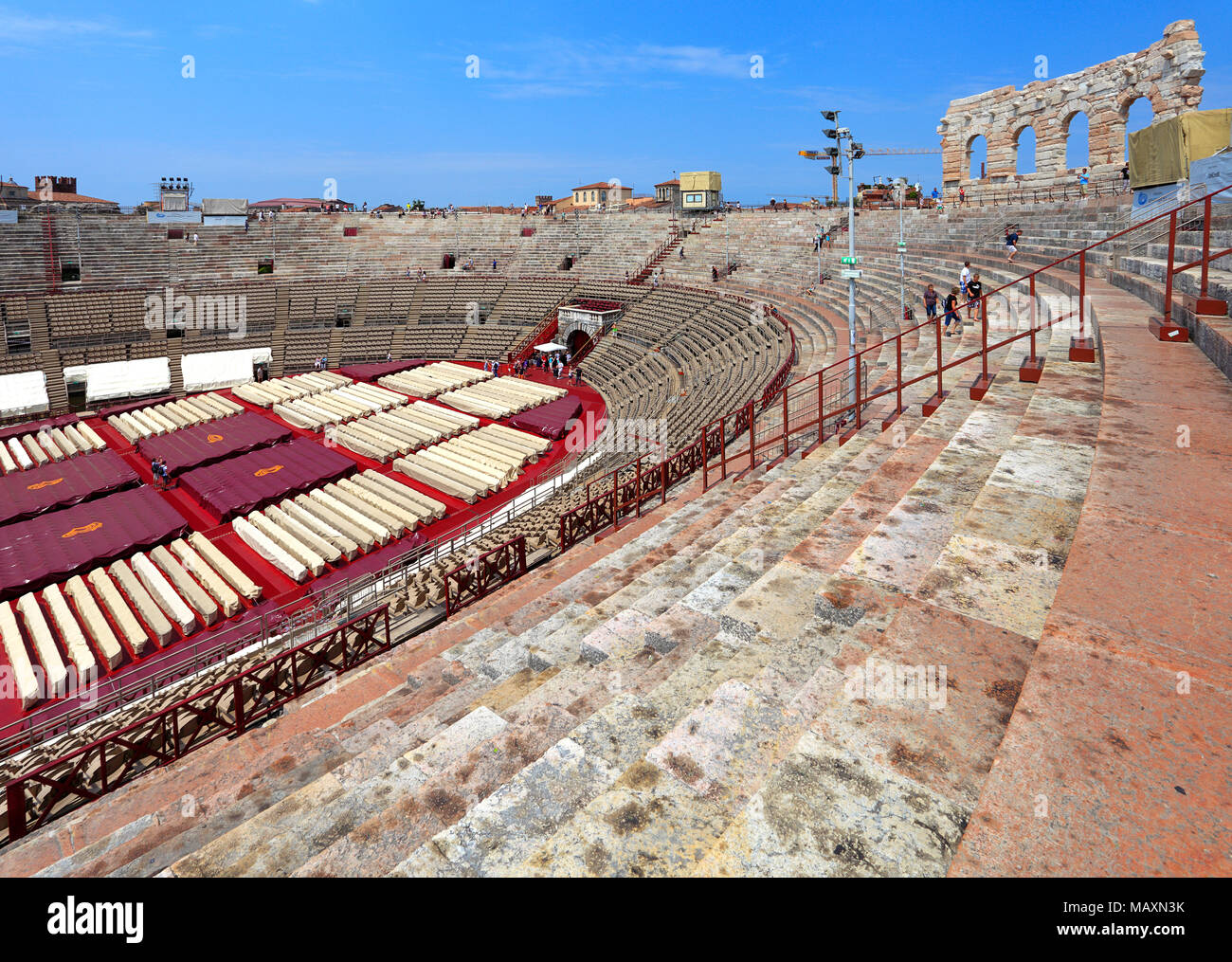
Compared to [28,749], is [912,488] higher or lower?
higher

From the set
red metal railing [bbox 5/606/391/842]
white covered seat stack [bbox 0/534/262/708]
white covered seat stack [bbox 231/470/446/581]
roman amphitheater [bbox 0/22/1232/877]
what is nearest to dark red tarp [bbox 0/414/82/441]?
roman amphitheater [bbox 0/22/1232/877]

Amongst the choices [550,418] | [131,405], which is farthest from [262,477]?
[131,405]

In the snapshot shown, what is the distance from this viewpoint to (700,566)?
29.1 ft

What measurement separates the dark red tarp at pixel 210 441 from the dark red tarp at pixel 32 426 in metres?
6.13

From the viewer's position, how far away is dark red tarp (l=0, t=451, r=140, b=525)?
2211 cm

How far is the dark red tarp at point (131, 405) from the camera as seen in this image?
34.4m

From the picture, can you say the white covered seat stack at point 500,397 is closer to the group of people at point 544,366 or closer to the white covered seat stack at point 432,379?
the white covered seat stack at point 432,379

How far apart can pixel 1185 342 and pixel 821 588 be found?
8.47 m

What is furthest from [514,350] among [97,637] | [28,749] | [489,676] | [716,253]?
[489,676]

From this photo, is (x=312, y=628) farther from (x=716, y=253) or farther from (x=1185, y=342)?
(x=716, y=253)

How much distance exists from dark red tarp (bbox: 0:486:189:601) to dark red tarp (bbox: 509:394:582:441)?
45.4ft

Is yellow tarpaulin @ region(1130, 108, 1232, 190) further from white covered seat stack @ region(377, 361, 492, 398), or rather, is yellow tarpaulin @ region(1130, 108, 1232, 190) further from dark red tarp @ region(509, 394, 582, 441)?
white covered seat stack @ region(377, 361, 492, 398)

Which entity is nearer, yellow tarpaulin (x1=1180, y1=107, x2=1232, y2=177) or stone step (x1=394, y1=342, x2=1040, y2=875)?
stone step (x1=394, y1=342, x2=1040, y2=875)

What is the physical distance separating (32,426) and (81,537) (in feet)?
61.4
